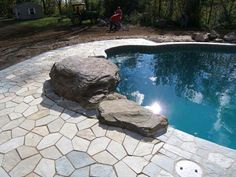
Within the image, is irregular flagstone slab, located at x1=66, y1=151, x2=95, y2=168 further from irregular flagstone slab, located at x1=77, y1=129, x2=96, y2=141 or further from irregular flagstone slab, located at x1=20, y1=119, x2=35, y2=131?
irregular flagstone slab, located at x1=20, y1=119, x2=35, y2=131

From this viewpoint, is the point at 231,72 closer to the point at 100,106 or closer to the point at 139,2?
the point at 100,106

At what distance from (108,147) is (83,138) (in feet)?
1.83

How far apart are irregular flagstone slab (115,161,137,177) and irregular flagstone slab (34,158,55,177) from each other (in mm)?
1039

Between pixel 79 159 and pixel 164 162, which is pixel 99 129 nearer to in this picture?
pixel 79 159

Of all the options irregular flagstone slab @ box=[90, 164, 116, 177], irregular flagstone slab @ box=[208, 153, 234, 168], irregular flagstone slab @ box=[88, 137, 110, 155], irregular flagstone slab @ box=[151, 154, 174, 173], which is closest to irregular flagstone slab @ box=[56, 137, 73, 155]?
irregular flagstone slab @ box=[88, 137, 110, 155]

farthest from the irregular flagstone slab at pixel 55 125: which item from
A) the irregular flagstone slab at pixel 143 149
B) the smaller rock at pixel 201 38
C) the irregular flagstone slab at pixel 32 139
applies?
the smaller rock at pixel 201 38

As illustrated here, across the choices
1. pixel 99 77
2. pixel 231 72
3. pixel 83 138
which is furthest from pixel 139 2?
pixel 83 138

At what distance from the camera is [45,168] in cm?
400

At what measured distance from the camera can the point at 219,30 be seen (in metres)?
13.2

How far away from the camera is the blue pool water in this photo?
20.0ft

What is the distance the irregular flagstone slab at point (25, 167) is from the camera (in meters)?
3.92

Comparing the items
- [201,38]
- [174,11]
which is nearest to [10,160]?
[201,38]

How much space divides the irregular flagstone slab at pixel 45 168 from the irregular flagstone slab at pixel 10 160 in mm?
427

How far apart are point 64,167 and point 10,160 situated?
3.24 ft
